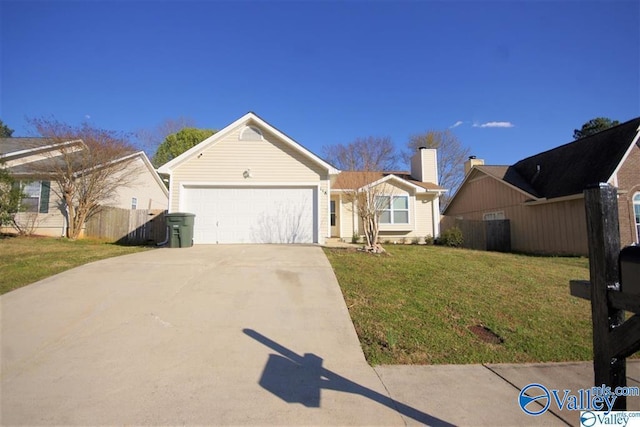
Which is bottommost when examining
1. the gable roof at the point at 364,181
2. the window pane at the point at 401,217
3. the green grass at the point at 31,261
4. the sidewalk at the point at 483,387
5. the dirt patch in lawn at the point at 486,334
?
the sidewalk at the point at 483,387

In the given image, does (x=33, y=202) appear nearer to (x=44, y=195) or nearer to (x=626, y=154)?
(x=44, y=195)

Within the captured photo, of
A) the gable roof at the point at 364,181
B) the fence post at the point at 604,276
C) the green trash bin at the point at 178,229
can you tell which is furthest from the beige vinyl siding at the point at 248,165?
the fence post at the point at 604,276

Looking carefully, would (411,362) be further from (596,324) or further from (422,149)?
(422,149)

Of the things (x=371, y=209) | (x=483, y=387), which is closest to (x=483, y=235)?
(x=371, y=209)

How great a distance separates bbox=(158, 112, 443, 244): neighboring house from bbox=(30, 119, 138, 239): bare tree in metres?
4.88

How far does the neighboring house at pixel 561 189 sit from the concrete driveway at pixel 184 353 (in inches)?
553

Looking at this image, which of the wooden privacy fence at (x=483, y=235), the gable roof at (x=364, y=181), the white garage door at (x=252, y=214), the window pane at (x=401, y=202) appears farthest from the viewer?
the wooden privacy fence at (x=483, y=235)

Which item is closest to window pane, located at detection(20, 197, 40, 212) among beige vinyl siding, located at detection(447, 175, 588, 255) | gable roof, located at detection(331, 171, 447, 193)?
gable roof, located at detection(331, 171, 447, 193)

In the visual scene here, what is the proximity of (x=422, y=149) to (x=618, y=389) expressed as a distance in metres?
20.0

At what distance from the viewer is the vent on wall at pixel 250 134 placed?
13.6m

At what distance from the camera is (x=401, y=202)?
17.8 m

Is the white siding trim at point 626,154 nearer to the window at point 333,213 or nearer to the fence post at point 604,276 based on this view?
the window at point 333,213

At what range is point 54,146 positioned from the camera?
47.9 ft

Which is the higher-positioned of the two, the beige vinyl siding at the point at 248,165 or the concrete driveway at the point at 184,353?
the beige vinyl siding at the point at 248,165
